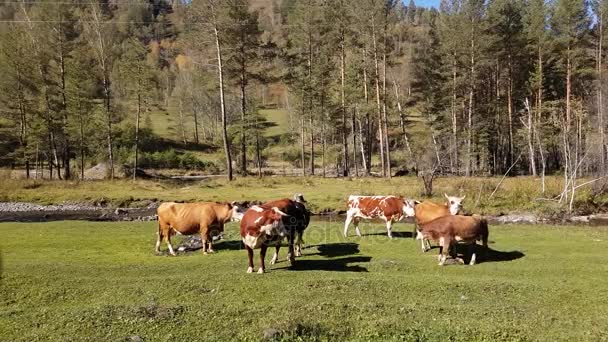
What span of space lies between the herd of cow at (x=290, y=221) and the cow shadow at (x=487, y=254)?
0.93ft

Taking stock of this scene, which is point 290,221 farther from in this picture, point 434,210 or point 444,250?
point 434,210

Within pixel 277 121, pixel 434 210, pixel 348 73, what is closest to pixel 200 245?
pixel 434 210

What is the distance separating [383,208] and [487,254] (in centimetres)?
473

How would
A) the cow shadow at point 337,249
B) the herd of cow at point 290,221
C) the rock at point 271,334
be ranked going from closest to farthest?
1. the rock at point 271,334
2. the herd of cow at point 290,221
3. the cow shadow at point 337,249

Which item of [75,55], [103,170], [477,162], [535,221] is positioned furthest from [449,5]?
[103,170]

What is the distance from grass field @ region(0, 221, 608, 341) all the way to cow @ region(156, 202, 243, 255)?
764mm

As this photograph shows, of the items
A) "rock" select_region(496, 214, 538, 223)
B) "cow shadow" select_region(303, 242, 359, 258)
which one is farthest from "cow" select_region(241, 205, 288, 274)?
"rock" select_region(496, 214, 538, 223)

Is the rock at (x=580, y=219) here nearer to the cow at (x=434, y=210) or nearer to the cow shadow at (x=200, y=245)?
the cow at (x=434, y=210)

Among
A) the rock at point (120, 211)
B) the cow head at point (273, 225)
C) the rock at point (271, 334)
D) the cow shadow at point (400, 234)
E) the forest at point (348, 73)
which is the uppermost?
the forest at point (348, 73)

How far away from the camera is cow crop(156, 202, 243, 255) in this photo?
1673 centimetres

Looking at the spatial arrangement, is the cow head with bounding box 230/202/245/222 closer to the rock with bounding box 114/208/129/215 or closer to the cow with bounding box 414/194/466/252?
the cow with bounding box 414/194/466/252

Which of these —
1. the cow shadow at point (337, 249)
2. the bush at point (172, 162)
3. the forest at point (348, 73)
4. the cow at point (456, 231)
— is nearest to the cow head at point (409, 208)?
the cow shadow at point (337, 249)

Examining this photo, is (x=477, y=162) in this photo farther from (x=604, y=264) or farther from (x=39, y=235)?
(x=39, y=235)

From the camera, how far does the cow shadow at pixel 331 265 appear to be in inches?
563
